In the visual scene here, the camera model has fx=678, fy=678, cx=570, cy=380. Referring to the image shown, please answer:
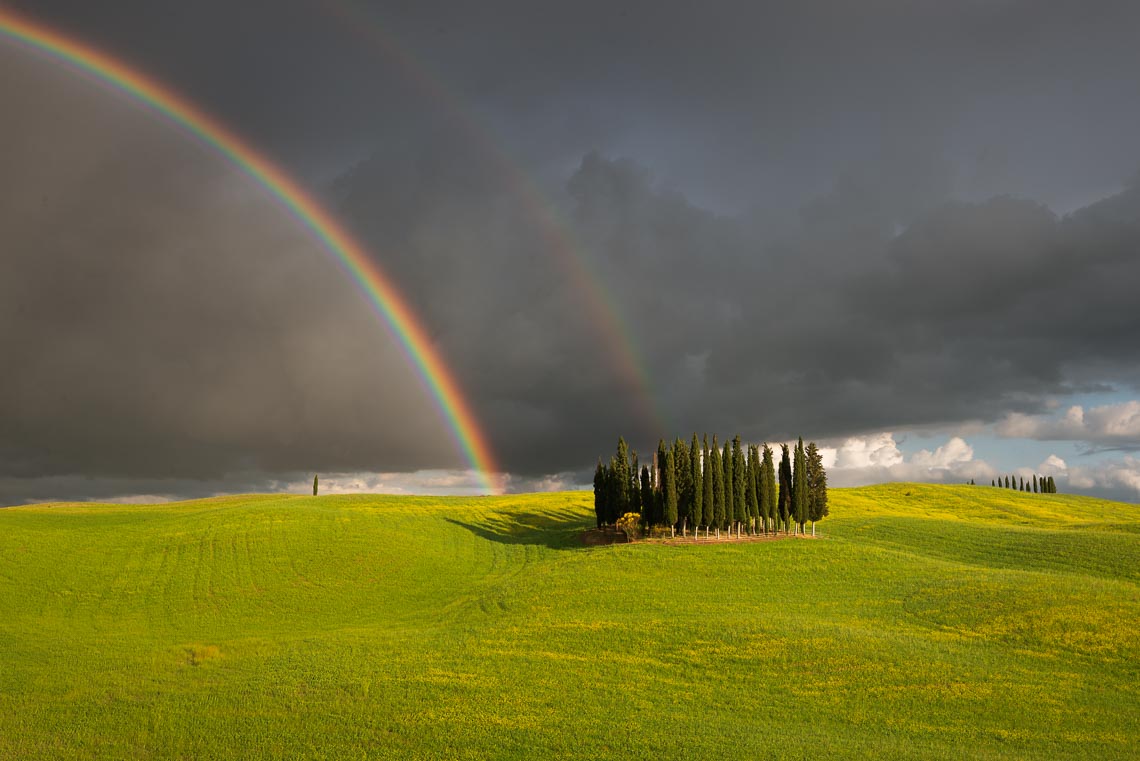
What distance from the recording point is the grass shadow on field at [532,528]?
279 ft

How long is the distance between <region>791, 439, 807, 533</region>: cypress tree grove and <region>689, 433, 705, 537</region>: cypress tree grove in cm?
1225

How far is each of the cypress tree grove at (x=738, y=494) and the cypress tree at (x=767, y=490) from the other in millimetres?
2298

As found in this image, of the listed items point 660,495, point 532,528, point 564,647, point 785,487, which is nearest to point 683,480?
point 660,495

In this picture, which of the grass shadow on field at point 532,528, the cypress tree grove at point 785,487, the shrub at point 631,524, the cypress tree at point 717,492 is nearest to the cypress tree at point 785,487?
the cypress tree grove at point 785,487

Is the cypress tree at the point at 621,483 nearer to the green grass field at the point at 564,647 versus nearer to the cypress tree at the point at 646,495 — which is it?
the cypress tree at the point at 646,495

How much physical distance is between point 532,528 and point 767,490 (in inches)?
1281

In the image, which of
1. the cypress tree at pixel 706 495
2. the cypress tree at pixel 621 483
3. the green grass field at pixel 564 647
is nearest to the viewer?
the green grass field at pixel 564 647

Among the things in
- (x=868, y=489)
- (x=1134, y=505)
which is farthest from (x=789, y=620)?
(x=1134, y=505)

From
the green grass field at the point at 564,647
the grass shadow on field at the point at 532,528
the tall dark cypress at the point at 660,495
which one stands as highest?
the tall dark cypress at the point at 660,495

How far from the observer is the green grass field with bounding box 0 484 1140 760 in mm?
25781

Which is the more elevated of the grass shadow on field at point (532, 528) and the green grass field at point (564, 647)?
the grass shadow on field at point (532, 528)

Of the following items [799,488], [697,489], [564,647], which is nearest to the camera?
[564,647]

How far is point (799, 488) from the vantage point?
83438 millimetres

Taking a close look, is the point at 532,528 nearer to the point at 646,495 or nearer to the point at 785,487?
the point at 646,495
